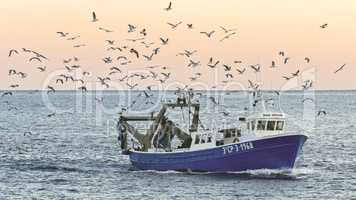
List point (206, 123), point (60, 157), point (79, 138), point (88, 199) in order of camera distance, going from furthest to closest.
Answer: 1. point (206, 123)
2. point (79, 138)
3. point (60, 157)
4. point (88, 199)

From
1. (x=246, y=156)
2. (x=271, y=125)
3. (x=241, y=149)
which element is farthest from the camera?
(x=271, y=125)

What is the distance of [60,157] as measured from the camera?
7919 centimetres

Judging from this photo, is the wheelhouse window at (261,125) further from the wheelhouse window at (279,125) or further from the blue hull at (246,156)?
the blue hull at (246,156)

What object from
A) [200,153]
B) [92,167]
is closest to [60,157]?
[92,167]

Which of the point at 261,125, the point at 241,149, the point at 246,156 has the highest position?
the point at 261,125

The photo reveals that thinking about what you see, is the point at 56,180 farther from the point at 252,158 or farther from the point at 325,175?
the point at 325,175

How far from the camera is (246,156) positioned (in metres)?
61.2

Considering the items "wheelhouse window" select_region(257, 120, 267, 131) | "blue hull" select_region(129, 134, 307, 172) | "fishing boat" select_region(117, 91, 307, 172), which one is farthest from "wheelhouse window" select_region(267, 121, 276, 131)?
"blue hull" select_region(129, 134, 307, 172)

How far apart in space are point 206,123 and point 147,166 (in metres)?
74.8

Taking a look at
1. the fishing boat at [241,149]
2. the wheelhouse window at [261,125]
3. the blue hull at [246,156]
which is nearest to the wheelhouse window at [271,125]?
the fishing boat at [241,149]

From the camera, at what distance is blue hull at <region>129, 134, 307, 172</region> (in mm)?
60656

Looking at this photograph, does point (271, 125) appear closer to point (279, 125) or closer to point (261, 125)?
point (279, 125)

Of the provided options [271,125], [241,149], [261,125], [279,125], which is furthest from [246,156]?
[279,125]

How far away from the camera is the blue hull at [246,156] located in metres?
60.7
